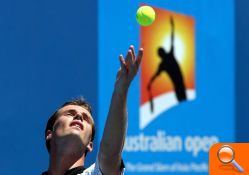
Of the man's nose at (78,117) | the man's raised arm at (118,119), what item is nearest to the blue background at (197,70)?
the man's nose at (78,117)

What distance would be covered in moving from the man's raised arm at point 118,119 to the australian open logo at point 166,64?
68.1 inches

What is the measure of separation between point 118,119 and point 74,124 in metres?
0.48

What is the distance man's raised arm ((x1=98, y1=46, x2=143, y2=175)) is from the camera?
198cm

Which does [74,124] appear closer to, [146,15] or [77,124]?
[77,124]

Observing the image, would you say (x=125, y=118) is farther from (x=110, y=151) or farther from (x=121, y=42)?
(x=121, y=42)

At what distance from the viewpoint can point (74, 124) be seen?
243 cm

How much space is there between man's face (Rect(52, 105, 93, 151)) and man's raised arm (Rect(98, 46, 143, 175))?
38 cm

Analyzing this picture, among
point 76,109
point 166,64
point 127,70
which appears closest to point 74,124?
point 76,109

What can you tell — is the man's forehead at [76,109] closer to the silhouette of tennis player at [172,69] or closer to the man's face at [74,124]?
the man's face at [74,124]

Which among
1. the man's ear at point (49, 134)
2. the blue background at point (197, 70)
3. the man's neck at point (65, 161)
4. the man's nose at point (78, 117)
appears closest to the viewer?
the man's neck at point (65, 161)

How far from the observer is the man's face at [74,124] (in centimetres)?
238

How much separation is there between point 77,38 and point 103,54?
0.18 metres

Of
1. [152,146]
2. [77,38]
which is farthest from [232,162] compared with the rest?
[77,38]

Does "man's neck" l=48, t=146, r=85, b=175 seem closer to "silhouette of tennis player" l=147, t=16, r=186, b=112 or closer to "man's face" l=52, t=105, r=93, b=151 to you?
"man's face" l=52, t=105, r=93, b=151
